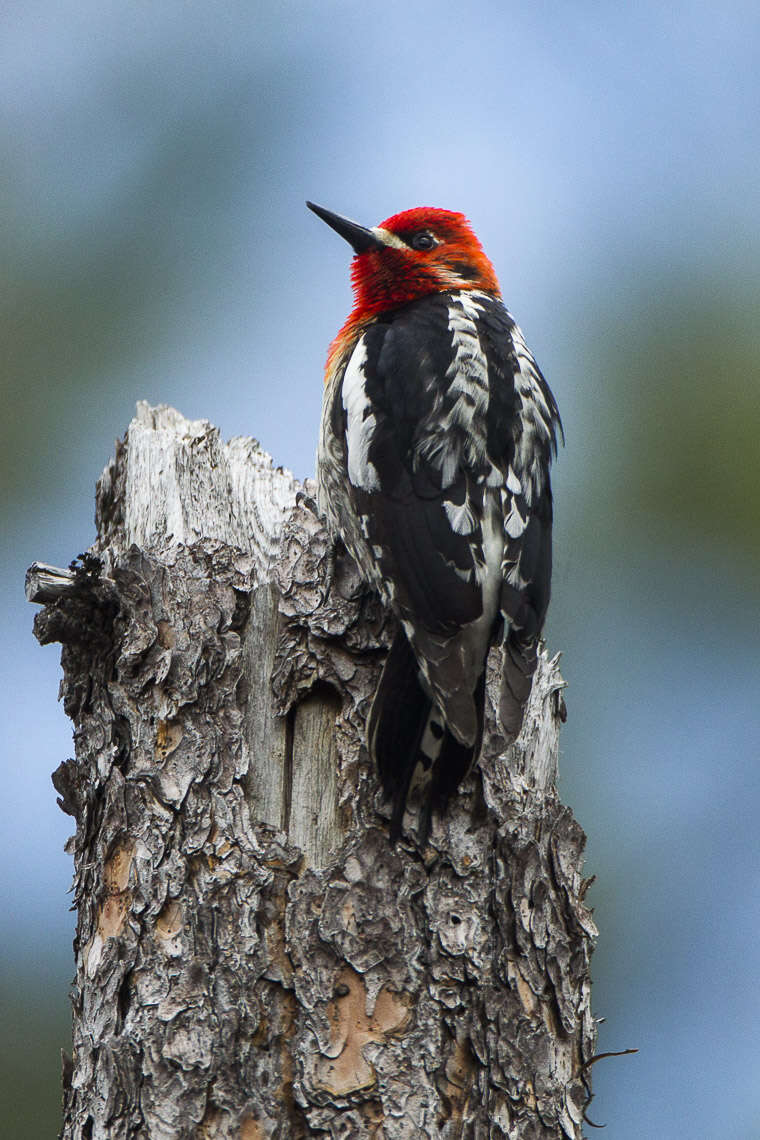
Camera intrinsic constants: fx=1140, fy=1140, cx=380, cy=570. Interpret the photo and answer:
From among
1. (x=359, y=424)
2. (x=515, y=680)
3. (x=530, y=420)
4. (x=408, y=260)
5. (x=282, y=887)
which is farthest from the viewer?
(x=408, y=260)

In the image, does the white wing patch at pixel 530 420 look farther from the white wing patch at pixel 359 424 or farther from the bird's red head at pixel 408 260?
the bird's red head at pixel 408 260

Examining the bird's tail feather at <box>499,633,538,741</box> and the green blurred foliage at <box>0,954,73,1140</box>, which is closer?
the bird's tail feather at <box>499,633,538,741</box>

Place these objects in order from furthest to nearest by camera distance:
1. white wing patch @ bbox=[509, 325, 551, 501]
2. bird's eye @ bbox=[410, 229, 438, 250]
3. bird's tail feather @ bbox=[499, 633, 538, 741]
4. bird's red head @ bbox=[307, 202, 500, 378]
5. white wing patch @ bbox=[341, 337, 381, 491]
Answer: bird's eye @ bbox=[410, 229, 438, 250], bird's red head @ bbox=[307, 202, 500, 378], white wing patch @ bbox=[509, 325, 551, 501], white wing patch @ bbox=[341, 337, 381, 491], bird's tail feather @ bbox=[499, 633, 538, 741]

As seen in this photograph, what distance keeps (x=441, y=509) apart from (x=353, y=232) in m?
1.55

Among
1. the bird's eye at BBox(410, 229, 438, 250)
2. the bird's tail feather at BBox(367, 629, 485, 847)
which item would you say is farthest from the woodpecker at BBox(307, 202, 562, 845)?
the bird's eye at BBox(410, 229, 438, 250)

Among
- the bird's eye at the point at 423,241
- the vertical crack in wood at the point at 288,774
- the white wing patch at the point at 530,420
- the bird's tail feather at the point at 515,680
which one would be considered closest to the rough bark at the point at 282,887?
the vertical crack in wood at the point at 288,774

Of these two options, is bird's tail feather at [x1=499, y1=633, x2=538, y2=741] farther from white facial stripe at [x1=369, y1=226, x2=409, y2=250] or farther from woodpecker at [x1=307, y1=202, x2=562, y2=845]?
white facial stripe at [x1=369, y1=226, x2=409, y2=250]

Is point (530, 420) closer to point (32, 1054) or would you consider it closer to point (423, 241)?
point (423, 241)

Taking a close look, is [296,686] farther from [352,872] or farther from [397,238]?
[397,238]

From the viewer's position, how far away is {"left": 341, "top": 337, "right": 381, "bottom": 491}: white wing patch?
298cm

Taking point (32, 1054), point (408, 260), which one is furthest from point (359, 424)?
point (32, 1054)

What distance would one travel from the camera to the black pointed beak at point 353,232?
398 cm

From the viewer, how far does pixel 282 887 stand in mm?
2496

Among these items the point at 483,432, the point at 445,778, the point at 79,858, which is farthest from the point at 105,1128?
the point at 483,432
